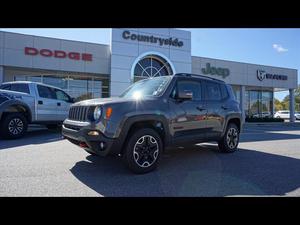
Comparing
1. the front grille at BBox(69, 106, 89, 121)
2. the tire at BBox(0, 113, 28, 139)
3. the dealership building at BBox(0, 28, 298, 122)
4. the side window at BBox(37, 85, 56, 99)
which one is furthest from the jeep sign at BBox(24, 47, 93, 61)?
the front grille at BBox(69, 106, 89, 121)

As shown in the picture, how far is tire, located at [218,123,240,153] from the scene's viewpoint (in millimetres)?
6867

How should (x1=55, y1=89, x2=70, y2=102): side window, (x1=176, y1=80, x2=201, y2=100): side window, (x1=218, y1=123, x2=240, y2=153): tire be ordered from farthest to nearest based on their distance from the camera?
(x1=55, y1=89, x2=70, y2=102): side window, (x1=218, y1=123, x2=240, y2=153): tire, (x1=176, y1=80, x2=201, y2=100): side window

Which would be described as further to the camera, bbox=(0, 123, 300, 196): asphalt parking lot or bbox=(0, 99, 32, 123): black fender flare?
bbox=(0, 99, 32, 123): black fender flare

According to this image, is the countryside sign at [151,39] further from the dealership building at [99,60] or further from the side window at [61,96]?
the side window at [61,96]

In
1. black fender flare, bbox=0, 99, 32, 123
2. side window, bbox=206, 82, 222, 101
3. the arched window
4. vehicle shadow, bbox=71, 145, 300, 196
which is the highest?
the arched window

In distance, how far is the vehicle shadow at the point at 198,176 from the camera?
156 inches

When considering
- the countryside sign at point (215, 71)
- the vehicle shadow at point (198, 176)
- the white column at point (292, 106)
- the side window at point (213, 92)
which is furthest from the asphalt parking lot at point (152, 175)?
the white column at point (292, 106)

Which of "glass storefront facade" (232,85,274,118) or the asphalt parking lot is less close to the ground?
"glass storefront facade" (232,85,274,118)

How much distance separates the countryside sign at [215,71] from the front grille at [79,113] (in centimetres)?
2142

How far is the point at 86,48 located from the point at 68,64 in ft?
6.20

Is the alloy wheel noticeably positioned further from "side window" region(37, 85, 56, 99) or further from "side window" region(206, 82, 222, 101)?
"side window" region(37, 85, 56, 99)

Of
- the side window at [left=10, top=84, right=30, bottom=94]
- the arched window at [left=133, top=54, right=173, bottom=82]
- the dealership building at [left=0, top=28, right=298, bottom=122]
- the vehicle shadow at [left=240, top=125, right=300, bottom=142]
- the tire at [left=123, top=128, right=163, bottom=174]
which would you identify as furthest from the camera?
the arched window at [left=133, top=54, right=173, bottom=82]
